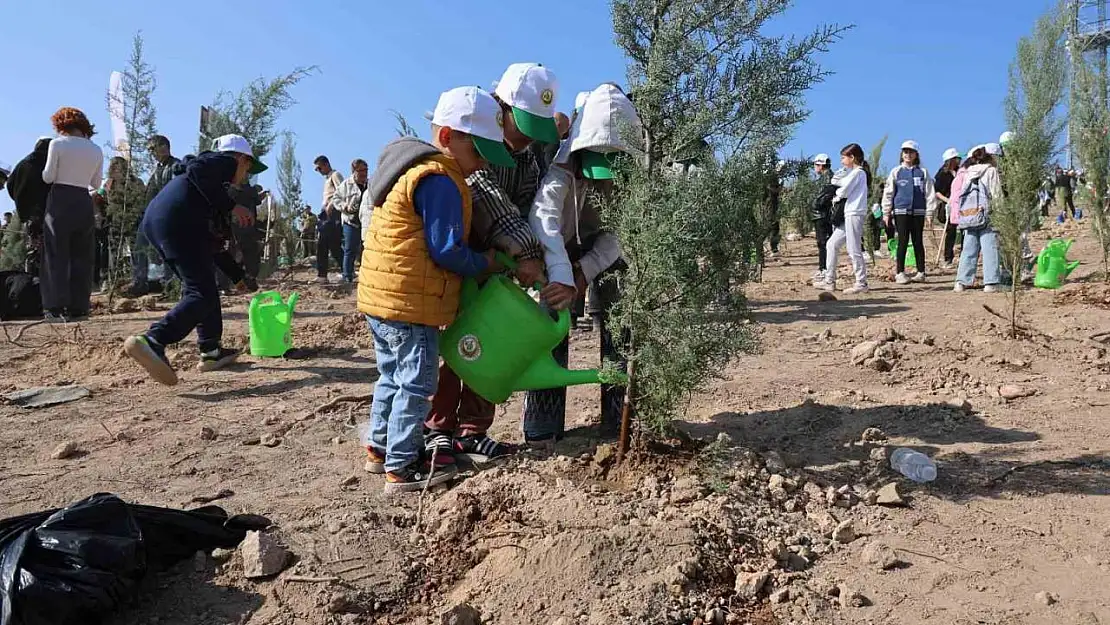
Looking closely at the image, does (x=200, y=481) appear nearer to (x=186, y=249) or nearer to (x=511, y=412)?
(x=511, y=412)

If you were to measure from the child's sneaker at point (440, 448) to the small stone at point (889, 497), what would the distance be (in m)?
1.74

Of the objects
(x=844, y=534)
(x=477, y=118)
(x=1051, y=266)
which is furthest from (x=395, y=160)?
(x=1051, y=266)

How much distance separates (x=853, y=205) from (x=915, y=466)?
6147 mm

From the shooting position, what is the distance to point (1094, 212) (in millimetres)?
8211

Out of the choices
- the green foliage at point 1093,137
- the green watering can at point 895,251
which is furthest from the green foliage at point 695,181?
the green watering can at point 895,251

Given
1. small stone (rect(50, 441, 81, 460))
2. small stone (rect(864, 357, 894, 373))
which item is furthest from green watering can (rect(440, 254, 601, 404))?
small stone (rect(864, 357, 894, 373))

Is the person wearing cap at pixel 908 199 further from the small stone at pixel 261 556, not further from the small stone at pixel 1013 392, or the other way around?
the small stone at pixel 261 556

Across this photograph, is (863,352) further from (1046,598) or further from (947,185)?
(947,185)

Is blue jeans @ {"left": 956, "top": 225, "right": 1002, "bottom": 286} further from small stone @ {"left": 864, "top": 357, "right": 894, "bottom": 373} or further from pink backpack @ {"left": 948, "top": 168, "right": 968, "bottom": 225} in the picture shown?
small stone @ {"left": 864, "top": 357, "right": 894, "bottom": 373}

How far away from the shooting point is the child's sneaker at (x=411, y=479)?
127 inches

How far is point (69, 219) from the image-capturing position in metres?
7.18

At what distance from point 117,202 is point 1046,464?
857cm

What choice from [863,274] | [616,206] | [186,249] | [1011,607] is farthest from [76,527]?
[863,274]

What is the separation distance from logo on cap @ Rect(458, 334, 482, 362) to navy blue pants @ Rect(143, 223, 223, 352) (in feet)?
8.87
